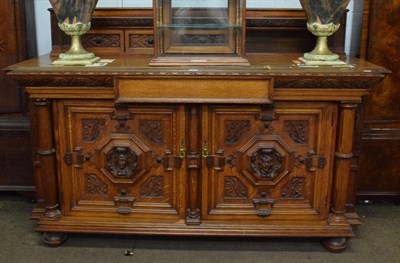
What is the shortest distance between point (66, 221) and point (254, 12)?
4.89ft

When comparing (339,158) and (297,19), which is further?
Result: (297,19)

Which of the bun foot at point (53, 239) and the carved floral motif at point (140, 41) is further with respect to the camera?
the carved floral motif at point (140, 41)

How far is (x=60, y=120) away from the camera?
2.26m

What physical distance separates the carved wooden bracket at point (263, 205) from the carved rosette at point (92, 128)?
83 cm

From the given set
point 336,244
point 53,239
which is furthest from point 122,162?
point 336,244

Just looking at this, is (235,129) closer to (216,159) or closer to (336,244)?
(216,159)

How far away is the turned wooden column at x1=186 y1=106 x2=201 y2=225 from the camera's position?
87.1 inches

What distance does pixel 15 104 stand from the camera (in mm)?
2818

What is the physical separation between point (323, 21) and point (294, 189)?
828 millimetres

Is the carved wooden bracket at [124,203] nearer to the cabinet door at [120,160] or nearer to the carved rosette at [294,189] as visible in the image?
the cabinet door at [120,160]

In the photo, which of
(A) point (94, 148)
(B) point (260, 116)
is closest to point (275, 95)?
(B) point (260, 116)

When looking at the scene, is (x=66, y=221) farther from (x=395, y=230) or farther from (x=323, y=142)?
(x=395, y=230)

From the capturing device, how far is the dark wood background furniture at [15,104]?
270 cm

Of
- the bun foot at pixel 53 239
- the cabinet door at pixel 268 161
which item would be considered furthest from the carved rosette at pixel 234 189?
the bun foot at pixel 53 239
